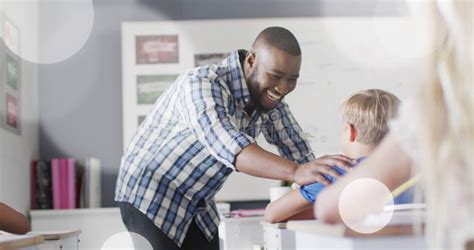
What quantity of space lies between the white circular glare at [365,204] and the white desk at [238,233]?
1156 mm

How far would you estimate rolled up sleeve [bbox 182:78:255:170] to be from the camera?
1.39 metres

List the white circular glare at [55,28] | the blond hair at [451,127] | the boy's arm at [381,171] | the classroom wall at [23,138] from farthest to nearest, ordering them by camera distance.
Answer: the white circular glare at [55,28]
the classroom wall at [23,138]
the boy's arm at [381,171]
the blond hair at [451,127]

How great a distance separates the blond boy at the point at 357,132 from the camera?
136 cm

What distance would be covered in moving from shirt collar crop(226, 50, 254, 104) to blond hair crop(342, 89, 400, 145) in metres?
0.31

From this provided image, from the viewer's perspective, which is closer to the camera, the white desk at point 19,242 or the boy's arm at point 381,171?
the boy's arm at point 381,171

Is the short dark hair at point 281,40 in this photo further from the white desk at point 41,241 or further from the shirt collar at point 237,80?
the white desk at point 41,241

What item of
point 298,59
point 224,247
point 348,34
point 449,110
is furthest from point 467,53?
point 348,34

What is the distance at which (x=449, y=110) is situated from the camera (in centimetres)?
71

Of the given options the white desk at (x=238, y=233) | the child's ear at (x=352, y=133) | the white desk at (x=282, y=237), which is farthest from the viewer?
the white desk at (x=238, y=233)

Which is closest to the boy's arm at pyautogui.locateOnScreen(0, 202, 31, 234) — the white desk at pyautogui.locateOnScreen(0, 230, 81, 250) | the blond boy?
the white desk at pyautogui.locateOnScreen(0, 230, 81, 250)

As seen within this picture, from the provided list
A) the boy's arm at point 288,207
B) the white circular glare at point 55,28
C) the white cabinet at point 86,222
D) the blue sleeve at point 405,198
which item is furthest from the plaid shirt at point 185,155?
the white circular glare at point 55,28

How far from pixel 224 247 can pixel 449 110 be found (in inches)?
55.1

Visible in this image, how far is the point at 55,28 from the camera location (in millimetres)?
3039

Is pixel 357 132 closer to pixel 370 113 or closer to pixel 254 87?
pixel 370 113
